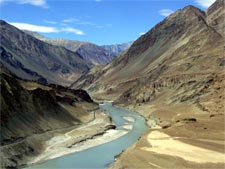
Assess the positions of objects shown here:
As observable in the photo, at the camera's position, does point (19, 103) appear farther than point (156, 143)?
Yes

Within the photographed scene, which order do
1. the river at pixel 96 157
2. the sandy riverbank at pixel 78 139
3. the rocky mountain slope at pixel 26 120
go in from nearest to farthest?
the river at pixel 96 157 < the rocky mountain slope at pixel 26 120 < the sandy riverbank at pixel 78 139

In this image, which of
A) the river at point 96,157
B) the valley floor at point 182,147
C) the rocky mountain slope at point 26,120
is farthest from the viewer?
the rocky mountain slope at point 26,120

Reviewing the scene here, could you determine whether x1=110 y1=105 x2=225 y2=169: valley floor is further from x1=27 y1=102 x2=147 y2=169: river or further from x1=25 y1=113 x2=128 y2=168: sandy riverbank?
x1=25 y1=113 x2=128 y2=168: sandy riverbank

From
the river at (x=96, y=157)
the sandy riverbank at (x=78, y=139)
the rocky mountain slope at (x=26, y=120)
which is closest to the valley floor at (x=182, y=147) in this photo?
the river at (x=96, y=157)

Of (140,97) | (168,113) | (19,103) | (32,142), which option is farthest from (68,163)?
(140,97)

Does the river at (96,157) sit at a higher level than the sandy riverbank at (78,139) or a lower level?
lower

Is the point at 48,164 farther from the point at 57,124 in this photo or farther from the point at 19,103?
the point at 57,124

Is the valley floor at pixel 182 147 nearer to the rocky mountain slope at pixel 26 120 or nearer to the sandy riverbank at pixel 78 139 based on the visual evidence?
the sandy riverbank at pixel 78 139

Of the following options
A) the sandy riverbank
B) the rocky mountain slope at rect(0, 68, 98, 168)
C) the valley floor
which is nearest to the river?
the sandy riverbank

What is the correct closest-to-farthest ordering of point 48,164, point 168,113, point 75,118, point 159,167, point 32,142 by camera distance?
point 159,167 < point 48,164 < point 32,142 < point 75,118 < point 168,113
